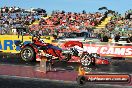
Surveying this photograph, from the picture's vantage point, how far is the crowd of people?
115 ft

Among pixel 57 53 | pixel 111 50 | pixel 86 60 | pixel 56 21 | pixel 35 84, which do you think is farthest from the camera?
pixel 56 21

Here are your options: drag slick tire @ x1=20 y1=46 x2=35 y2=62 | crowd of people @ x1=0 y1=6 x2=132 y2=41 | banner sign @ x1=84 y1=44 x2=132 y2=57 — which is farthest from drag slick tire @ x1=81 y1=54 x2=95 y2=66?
crowd of people @ x1=0 y1=6 x2=132 y2=41

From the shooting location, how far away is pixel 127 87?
1199 cm

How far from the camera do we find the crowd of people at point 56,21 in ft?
115

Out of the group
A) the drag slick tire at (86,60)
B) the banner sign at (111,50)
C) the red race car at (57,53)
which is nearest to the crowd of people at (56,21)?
the banner sign at (111,50)

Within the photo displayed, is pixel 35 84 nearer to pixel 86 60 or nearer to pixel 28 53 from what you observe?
pixel 86 60

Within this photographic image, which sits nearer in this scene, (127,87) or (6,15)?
(127,87)

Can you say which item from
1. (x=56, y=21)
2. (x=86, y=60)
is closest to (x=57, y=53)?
(x=86, y=60)

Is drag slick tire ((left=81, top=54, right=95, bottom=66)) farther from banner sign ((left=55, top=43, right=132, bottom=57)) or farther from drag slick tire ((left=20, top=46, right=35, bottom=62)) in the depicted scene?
banner sign ((left=55, top=43, right=132, bottom=57))

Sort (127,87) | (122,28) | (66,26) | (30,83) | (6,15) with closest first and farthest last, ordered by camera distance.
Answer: (127,87) → (30,83) → (122,28) → (66,26) → (6,15)

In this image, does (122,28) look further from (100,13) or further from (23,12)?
(23,12)

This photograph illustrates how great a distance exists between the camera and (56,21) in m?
41.9

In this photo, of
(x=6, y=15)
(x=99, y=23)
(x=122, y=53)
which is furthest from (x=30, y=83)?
(x=6, y=15)

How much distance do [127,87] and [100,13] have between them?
31699mm
